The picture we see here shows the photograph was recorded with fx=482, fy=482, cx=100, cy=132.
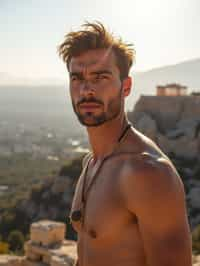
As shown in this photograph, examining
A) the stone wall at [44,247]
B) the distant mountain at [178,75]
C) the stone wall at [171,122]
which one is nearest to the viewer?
the stone wall at [44,247]

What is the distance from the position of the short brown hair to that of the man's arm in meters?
0.58

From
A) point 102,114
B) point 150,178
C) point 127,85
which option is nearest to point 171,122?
point 127,85

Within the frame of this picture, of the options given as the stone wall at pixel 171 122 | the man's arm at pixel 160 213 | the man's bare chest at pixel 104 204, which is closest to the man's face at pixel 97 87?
the man's bare chest at pixel 104 204

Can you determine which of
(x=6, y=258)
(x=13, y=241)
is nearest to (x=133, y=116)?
(x=13, y=241)

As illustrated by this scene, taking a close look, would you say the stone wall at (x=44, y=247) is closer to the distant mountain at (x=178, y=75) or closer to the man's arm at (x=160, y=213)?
the man's arm at (x=160, y=213)

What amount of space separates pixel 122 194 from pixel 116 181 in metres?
0.10

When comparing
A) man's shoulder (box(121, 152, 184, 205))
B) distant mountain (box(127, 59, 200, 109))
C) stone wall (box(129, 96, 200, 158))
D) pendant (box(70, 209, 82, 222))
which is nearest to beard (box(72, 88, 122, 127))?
man's shoulder (box(121, 152, 184, 205))

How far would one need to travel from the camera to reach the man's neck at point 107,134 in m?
2.16

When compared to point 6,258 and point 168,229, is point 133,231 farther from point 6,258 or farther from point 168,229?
point 6,258

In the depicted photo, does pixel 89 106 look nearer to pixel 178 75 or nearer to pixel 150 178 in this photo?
pixel 150 178

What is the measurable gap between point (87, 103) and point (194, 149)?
23.7 meters

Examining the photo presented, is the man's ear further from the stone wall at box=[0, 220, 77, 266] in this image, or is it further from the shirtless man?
the stone wall at box=[0, 220, 77, 266]

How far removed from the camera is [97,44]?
212cm

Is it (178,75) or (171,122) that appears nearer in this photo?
(171,122)
